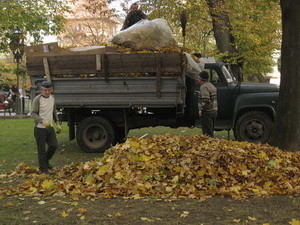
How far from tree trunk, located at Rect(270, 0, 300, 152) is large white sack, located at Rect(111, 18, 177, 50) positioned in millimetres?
3015

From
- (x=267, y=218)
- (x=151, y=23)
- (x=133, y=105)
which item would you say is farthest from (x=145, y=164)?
(x=151, y=23)

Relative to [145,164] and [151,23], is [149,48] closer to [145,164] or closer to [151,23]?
[151,23]

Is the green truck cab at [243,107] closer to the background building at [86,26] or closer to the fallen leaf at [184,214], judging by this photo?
the fallen leaf at [184,214]

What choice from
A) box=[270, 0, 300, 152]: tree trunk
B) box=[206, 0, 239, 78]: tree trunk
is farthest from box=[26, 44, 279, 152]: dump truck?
box=[206, 0, 239, 78]: tree trunk

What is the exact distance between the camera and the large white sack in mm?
11586

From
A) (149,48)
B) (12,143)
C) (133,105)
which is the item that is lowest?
(12,143)

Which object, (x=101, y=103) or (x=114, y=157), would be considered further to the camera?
(x=101, y=103)

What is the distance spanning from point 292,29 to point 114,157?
4.05 m

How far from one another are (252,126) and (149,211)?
7054 mm

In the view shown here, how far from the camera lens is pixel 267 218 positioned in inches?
228

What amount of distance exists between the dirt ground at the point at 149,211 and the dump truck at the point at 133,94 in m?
4.34

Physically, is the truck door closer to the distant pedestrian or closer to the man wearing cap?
the man wearing cap

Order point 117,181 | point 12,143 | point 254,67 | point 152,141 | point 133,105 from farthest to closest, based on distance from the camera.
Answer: point 254,67 < point 12,143 < point 133,105 < point 152,141 < point 117,181

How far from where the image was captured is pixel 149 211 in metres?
6.17
